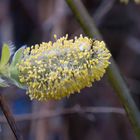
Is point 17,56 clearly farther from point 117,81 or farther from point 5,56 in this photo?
point 117,81

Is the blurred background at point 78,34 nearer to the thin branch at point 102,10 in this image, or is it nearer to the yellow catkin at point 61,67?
the thin branch at point 102,10

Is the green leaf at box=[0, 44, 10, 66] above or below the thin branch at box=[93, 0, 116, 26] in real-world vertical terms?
below

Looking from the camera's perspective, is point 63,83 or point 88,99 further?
point 88,99

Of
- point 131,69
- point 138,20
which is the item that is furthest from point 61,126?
point 138,20

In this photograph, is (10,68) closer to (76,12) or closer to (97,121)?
(76,12)

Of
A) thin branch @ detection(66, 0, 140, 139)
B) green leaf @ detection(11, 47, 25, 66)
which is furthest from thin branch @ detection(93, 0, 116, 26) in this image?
green leaf @ detection(11, 47, 25, 66)

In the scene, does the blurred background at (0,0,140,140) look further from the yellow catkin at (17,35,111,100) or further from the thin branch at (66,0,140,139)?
the yellow catkin at (17,35,111,100)

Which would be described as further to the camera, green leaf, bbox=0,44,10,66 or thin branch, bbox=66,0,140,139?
thin branch, bbox=66,0,140,139
